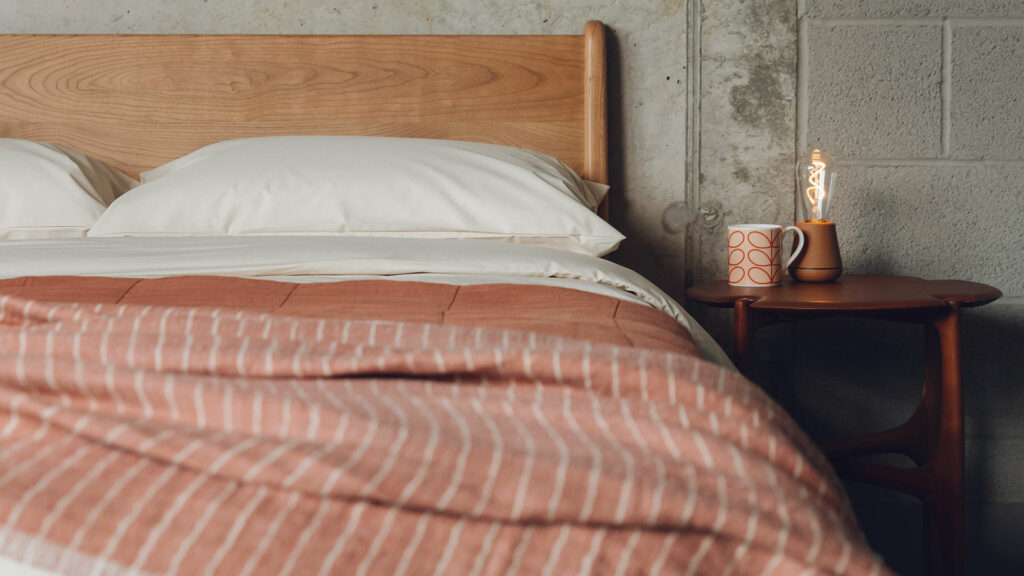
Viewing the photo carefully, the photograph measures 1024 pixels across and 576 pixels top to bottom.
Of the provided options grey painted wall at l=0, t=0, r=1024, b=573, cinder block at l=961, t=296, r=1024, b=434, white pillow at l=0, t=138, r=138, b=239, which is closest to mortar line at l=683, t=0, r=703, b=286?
grey painted wall at l=0, t=0, r=1024, b=573

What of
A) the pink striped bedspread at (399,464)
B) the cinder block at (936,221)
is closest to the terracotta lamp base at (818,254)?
the cinder block at (936,221)

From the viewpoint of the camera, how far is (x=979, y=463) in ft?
5.81

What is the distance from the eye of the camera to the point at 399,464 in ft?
1.59

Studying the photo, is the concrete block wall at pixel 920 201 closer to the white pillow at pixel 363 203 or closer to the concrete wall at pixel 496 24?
the concrete wall at pixel 496 24

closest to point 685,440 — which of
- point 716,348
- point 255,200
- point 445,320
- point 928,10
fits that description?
point 445,320

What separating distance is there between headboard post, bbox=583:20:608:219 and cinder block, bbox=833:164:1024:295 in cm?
51

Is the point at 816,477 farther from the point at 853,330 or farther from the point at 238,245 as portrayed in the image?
the point at 853,330

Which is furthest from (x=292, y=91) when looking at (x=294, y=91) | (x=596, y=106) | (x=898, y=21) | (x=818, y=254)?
(x=898, y=21)

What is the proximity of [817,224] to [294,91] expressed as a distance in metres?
1.14

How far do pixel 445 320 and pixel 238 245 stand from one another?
0.47 m

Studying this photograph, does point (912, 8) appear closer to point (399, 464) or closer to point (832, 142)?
point (832, 142)

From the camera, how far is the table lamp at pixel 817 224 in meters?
1.56

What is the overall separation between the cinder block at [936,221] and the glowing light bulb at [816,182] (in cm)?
13

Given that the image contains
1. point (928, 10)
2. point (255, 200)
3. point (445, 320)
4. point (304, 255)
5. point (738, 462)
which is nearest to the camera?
point (738, 462)
